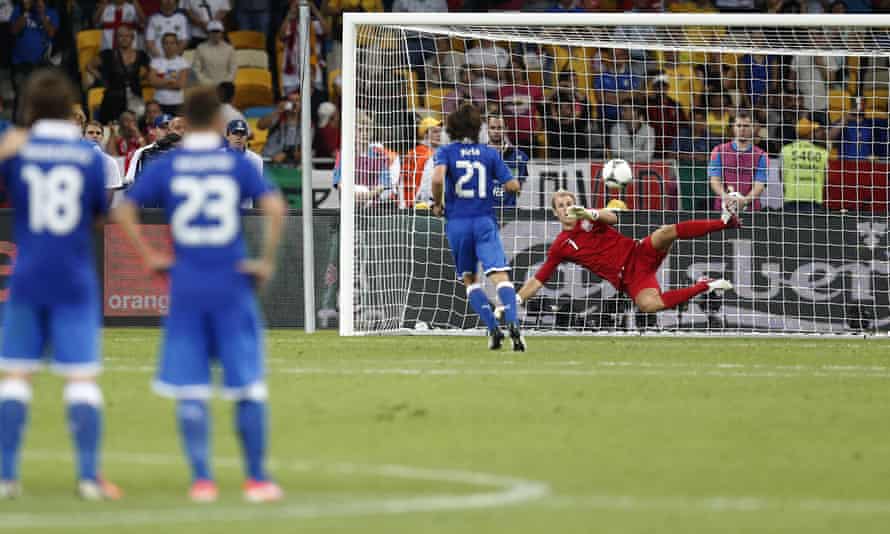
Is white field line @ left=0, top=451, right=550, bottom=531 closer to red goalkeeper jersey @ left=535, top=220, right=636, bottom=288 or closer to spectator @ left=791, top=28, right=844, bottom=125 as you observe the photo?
red goalkeeper jersey @ left=535, top=220, right=636, bottom=288

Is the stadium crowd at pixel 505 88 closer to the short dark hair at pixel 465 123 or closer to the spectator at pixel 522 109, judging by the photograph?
the spectator at pixel 522 109

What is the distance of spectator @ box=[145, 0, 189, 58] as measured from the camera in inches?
988

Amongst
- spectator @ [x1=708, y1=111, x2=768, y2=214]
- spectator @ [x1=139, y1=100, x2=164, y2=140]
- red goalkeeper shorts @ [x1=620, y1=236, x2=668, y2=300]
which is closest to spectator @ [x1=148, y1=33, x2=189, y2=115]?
spectator @ [x1=139, y1=100, x2=164, y2=140]

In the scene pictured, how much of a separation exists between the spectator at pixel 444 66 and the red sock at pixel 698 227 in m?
3.93

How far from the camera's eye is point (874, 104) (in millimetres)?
21078

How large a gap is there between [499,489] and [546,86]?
13.6 meters

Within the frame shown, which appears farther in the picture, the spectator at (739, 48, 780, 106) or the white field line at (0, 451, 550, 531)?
the spectator at (739, 48, 780, 106)

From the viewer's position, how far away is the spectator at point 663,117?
69.3ft

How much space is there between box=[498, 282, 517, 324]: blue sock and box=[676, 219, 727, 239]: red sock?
2.68 m

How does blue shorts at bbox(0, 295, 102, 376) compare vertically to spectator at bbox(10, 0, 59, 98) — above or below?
below

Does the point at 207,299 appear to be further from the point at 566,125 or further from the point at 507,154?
the point at 566,125

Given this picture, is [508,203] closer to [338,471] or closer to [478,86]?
[478,86]

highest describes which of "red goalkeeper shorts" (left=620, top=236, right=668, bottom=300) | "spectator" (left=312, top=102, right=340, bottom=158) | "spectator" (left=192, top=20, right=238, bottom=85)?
"spectator" (left=192, top=20, right=238, bottom=85)

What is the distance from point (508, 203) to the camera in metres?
20.6
